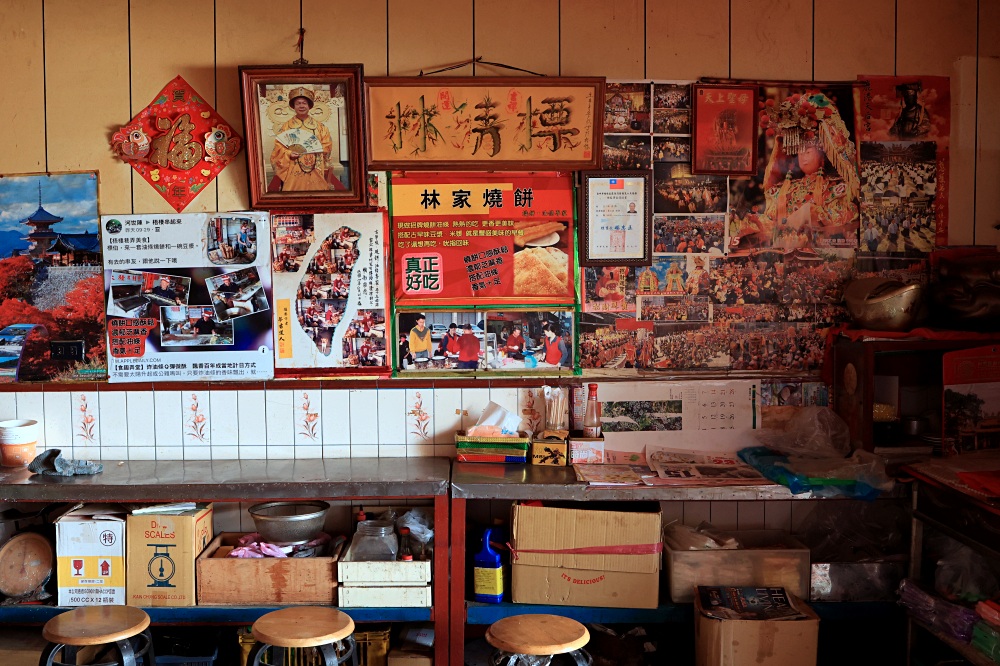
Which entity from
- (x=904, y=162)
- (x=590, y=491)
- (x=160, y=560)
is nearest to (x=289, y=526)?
(x=160, y=560)

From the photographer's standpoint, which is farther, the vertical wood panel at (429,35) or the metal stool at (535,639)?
the vertical wood panel at (429,35)

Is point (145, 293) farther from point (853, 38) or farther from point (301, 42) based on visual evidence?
point (853, 38)

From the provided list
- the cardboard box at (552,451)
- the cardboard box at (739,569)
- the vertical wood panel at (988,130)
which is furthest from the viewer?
the vertical wood panel at (988,130)

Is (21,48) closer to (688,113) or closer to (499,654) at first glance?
(688,113)

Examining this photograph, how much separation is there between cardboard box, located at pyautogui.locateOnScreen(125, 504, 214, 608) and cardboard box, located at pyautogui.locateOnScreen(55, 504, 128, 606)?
0.05 m

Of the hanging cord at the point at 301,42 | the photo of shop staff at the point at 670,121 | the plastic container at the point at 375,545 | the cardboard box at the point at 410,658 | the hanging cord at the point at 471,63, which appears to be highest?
the hanging cord at the point at 301,42

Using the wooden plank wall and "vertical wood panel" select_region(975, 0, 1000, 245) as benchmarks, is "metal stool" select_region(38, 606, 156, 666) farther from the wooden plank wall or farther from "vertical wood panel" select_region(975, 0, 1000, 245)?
"vertical wood panel" select_region(975, 0, 1000, 245)

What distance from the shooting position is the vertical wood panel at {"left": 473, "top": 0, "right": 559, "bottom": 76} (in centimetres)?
374

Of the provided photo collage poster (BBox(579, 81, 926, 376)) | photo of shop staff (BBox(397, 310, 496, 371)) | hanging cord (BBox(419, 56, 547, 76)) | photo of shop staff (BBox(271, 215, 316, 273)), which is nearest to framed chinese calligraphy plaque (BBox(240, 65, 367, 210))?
photo of shop staff (BBox(271, 215, 316, 273))

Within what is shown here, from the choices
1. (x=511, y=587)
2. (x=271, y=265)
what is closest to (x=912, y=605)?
(x=511, y=587)

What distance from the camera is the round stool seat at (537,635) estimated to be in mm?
2639

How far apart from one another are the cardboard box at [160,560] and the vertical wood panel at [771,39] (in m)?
3.24

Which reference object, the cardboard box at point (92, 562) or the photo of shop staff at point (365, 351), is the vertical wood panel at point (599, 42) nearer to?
the photo of shop staff at point (365, 351)

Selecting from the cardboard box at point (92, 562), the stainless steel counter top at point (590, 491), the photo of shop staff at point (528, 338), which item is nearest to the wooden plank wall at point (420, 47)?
the photo of shop staff at point (528, 338)
